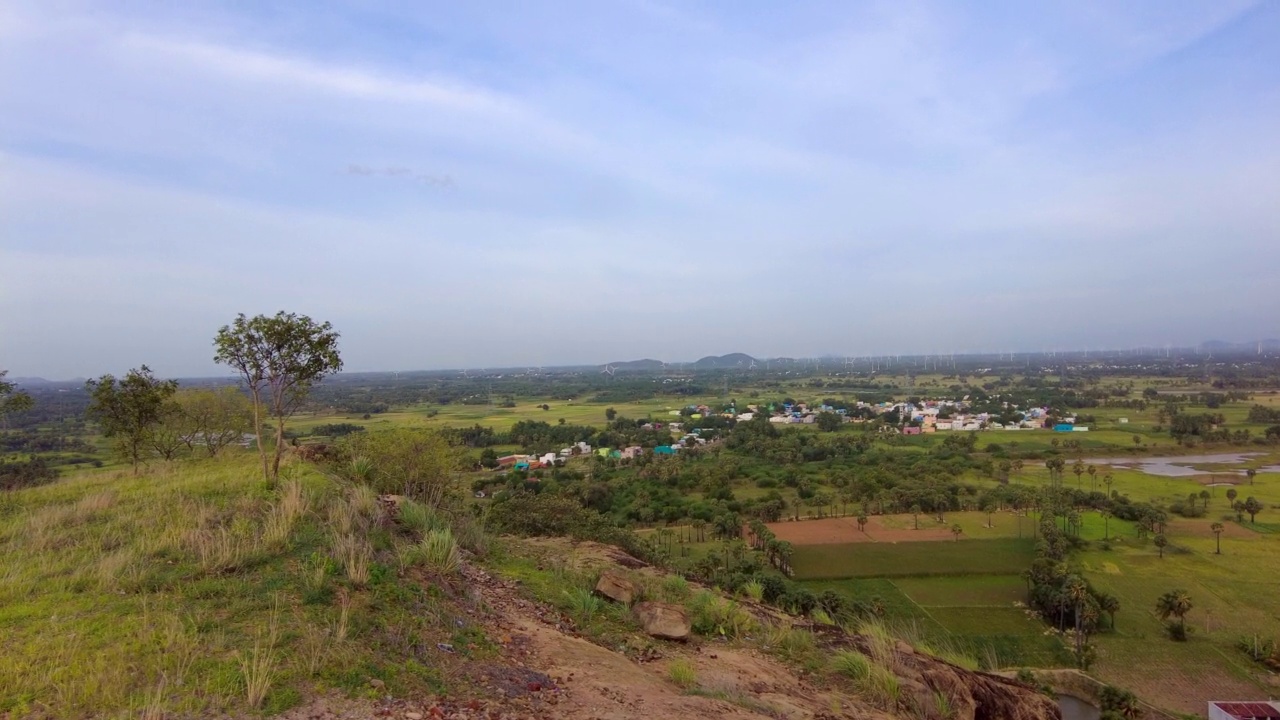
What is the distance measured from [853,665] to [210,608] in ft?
25.5

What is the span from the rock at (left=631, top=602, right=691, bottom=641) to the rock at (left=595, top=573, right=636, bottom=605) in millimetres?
340

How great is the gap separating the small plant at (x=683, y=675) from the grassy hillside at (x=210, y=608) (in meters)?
2.17

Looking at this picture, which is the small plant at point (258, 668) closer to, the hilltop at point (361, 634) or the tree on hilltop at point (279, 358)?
the hilltop at point (361, 634)

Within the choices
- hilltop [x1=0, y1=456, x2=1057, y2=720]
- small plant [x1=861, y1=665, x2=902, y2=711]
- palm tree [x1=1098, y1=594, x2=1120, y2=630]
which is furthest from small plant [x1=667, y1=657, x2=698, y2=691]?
palm tree [x1=1098, y1=594, x2=1120, y2=630]

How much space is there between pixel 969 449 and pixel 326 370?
67.5 m

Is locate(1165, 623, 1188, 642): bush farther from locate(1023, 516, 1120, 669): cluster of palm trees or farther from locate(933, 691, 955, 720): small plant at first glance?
locate(933, 691, 955, 720): small plant

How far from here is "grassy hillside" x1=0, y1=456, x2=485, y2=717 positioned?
175 inches

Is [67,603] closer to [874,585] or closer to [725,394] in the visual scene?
[874,585]

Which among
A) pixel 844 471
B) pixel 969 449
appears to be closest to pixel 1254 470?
pixel 969 449

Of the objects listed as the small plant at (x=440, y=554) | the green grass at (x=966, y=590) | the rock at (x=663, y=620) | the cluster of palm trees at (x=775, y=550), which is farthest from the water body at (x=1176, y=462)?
the small plant at (x=440, y=554)

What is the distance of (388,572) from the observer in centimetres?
707

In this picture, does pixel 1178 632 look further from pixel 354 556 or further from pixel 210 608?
pixel 210 608

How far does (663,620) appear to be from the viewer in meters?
8.27

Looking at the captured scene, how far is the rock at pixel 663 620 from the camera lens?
812cm
